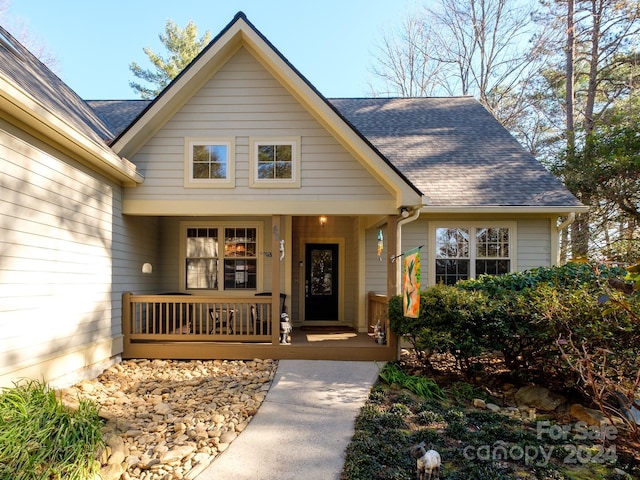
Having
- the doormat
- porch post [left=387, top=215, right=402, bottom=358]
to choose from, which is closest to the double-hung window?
the doormat

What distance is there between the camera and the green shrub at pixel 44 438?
111 inches

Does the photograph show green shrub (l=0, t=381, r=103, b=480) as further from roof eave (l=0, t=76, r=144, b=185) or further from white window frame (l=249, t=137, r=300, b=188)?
white window frame (l=249, t=137, r=300, b=188)

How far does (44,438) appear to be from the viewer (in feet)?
10.0

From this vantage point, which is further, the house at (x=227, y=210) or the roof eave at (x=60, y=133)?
the house at (x=227, y=210)

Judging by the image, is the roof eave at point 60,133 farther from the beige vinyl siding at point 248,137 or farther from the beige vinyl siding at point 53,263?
the beige vinyl siding at point 248,137

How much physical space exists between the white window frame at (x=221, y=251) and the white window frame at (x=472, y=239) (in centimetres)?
382

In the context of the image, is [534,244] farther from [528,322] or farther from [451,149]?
[528,322]

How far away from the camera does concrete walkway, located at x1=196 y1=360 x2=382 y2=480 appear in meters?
3.25

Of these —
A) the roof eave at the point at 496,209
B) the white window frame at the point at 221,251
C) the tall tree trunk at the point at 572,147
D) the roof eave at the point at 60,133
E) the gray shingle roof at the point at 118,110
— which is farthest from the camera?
the tall tree trunk at the point at 572,147

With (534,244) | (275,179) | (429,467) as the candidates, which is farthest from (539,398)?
(275,179)

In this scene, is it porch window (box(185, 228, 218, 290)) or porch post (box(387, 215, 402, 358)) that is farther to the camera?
porch window (box(185, 228, 218, 290))

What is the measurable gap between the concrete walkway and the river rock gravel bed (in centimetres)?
19

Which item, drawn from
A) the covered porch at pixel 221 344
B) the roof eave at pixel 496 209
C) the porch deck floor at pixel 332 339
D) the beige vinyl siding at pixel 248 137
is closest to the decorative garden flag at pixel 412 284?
the covered porch at pixel 221 344

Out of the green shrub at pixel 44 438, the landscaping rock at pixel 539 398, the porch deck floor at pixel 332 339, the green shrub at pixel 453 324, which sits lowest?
the landscaping rock at pixel 539 398
